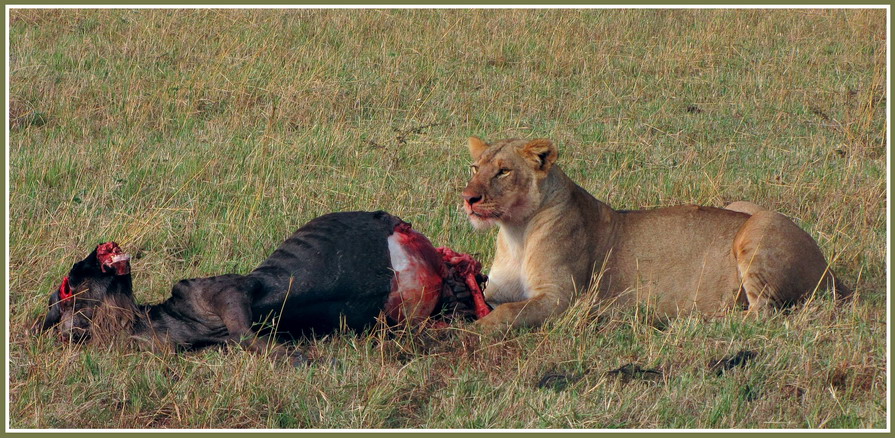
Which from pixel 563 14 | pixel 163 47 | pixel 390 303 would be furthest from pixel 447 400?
pixel 563 14

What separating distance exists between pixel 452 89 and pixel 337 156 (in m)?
1.84

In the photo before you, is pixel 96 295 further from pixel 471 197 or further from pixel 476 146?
pixel 476 146

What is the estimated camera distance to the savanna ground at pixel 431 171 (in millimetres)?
4191

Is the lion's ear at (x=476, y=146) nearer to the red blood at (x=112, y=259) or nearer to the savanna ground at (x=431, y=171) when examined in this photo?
the savanna ground at (x=431, y=171)

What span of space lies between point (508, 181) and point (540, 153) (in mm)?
197

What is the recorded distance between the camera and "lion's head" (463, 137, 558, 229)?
17.2 ft

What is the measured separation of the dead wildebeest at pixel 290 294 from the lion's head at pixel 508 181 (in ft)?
1.06

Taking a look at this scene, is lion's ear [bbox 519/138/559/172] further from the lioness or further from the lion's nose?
the lion's nose

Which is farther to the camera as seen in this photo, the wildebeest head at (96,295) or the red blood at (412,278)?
the red blood at (412,278)

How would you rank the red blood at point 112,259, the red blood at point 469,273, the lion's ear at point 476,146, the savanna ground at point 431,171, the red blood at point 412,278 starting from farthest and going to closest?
the lion's ear at point 476,146 < the red blood at point 469,273 < the red blood at point 412,278 < the red blood at point 112,259 < the savanna ground at point 431,171

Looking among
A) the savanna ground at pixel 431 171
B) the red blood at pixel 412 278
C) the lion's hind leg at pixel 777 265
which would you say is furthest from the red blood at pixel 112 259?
the lion's hind leg at pixel 777 265

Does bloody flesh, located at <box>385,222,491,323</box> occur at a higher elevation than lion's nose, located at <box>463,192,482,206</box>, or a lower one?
lower

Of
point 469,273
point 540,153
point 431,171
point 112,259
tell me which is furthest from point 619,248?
point 112,259

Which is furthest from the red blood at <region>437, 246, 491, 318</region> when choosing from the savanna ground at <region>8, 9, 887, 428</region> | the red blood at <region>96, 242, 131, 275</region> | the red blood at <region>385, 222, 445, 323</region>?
the red blood at <region>96, 242, 131, 275</region>
